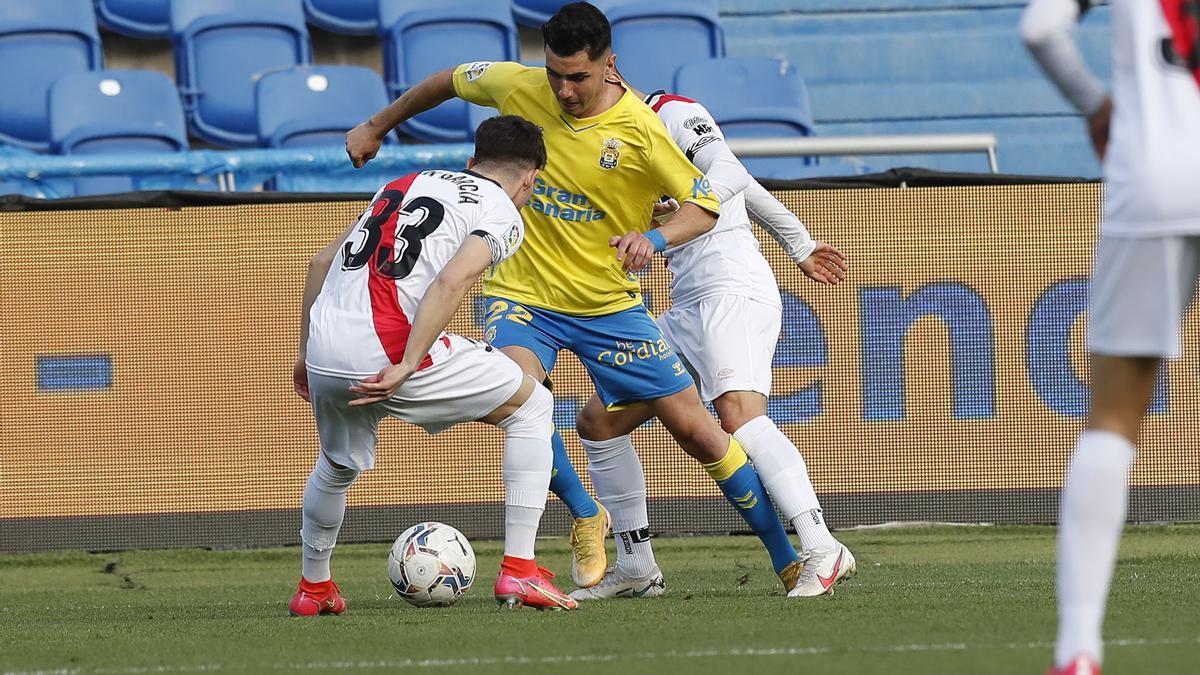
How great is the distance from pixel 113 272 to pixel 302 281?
957 mm

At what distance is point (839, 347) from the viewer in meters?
8.31

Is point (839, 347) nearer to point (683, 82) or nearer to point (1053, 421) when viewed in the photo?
point (1053, 421)

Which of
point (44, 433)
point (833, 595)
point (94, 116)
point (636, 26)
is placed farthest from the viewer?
point (636, 26)

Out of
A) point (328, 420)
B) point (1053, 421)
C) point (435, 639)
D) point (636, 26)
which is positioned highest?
point (636, 26)

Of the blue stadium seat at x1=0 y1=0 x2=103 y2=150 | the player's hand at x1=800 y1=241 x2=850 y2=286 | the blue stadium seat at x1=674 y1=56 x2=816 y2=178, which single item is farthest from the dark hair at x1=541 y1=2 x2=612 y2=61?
the blue stadium seat at x1=0 y1=0 x2=103 y2=150

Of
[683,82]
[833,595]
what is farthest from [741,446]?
[683,82]

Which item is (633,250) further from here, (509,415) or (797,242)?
(797,242)

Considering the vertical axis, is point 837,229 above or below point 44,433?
above

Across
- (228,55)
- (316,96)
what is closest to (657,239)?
(316,96)

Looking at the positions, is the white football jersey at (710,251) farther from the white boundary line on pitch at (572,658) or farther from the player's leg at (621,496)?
the white boundary line on pitch at (572,658)

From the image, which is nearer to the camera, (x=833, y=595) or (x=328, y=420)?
(x=328, y=420)

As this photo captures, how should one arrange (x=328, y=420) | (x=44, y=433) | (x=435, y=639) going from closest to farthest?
(x=435, y=639), (x=328, y=420), (x=44, y=433)

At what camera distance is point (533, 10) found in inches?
521

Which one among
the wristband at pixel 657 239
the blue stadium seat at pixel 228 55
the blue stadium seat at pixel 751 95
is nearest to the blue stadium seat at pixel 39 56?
the blue stadium seat at pixel 228 55
